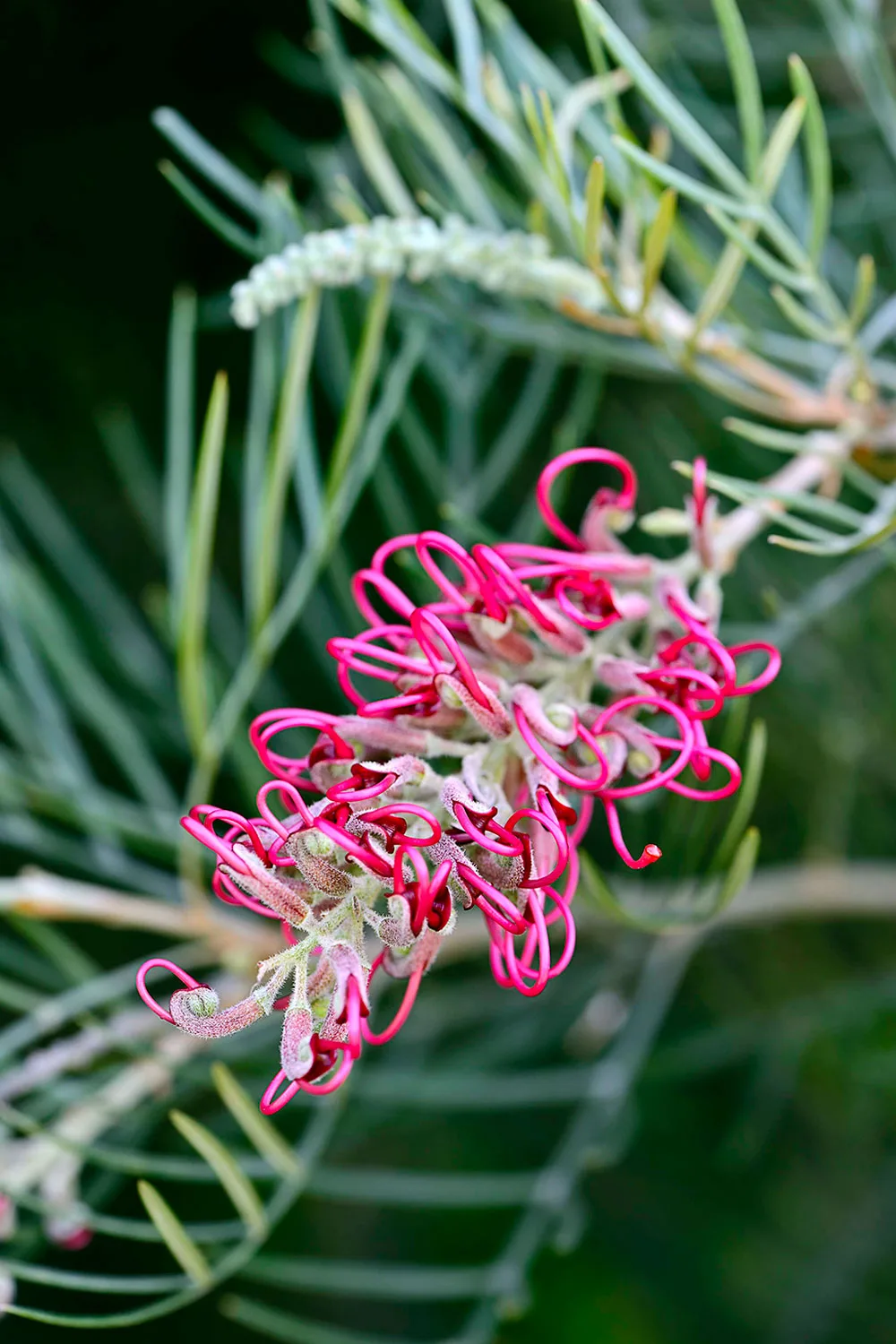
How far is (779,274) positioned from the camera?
296 millimetres

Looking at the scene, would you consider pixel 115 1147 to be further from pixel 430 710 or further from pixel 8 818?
pixel 430 710

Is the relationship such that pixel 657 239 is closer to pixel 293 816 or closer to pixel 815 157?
pixel 815 157

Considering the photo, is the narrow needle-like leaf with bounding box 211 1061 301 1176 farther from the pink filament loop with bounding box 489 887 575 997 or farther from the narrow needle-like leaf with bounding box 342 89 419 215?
the narrow needle-like leaf with bounding box 342 89 419 215

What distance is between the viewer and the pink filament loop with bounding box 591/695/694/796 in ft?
0.85

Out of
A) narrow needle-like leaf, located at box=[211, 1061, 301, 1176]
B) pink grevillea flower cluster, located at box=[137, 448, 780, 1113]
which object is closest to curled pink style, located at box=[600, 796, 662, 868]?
pink grevillea flower cluster, located at box=[137, 448, 780, 1113]

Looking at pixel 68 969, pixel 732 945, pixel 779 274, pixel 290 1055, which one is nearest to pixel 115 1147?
pixel 68 969

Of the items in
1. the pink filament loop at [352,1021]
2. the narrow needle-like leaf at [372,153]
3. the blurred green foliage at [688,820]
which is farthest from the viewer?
the blurred green foliage at [688,820]

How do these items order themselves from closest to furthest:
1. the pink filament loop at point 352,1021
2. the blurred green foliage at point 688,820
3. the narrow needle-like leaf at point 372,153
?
the pink filament loop at point 352,1021
the narrow needle-like leaf at point 372,153
the blurred green foliage at point 688,820

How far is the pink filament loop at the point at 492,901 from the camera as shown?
0.77ft

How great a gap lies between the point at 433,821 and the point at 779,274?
0.16 m

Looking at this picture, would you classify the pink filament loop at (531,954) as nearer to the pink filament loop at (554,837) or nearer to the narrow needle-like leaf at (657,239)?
the pink filament loop at (554,837)

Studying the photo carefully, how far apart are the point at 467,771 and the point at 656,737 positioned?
0.15 feet

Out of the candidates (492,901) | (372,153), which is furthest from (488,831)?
(372,153)

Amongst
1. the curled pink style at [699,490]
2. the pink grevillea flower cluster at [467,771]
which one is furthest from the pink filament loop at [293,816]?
the curled pink style at [699,490]
